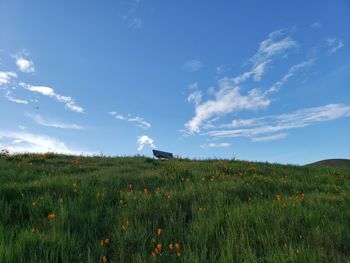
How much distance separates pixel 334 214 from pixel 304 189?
2.86 metres

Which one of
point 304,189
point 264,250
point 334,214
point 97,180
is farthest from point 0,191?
point 304,189

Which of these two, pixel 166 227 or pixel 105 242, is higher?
pixel 166 227

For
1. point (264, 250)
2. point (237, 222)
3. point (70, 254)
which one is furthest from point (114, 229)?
point (264, 250)

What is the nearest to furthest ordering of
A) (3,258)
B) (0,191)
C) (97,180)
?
(3,258)
(0,191)
(97,180)

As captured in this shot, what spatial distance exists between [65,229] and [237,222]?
8.48 feet

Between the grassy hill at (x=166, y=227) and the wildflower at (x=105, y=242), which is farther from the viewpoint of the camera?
the wildflower at (x=105, y=242)

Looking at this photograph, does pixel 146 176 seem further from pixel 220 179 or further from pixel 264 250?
pixel 264 250

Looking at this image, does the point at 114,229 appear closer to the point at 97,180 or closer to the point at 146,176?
the point at 97,180

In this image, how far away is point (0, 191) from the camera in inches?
221

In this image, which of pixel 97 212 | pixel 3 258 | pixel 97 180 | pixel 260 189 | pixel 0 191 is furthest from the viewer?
pixel 97 180

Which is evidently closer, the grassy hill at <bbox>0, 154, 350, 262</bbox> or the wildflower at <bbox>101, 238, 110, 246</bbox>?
the grassy hill at <bbox>0, 154, 350, 262</bbox>

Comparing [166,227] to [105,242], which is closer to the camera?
[105,242]

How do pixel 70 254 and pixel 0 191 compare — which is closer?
pixel 70 254

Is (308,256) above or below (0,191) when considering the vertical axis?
below
